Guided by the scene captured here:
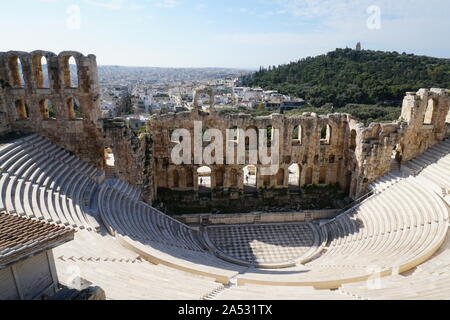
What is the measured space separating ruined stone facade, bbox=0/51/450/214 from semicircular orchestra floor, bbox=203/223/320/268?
3.21 metres

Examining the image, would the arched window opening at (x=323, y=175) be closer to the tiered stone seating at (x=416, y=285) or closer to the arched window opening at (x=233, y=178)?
the arched window opening at (x=233, y=178)

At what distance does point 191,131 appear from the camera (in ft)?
74.3

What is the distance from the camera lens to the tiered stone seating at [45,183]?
1366cm

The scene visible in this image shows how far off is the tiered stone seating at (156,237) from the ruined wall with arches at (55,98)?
12.9ft

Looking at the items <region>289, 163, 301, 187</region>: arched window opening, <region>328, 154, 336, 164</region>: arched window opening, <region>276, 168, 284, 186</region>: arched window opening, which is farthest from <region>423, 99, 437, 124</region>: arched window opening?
<region>276, 168, 284, 186</region>: arched window opening

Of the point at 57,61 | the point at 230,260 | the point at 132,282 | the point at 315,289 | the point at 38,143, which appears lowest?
the point at 230,260

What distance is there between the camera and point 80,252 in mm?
12172

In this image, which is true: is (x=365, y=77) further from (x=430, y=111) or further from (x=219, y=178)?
(x=219, y=178)

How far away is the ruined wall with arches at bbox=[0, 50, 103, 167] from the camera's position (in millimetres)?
19328

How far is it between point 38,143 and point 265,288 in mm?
15944

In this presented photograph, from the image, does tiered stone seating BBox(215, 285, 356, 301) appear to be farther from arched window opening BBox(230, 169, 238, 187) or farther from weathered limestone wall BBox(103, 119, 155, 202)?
arched window opening BBox(230, 169, 238, 187)

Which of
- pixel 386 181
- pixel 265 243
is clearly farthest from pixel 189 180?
pixel 386 181

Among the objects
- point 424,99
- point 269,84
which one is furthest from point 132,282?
point 269,84

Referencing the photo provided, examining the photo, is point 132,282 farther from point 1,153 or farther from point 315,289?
point 1,153
